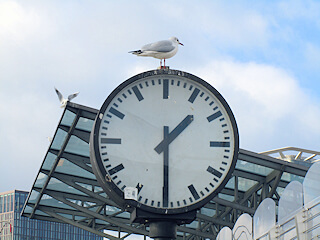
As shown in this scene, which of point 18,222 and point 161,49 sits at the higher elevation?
point 18,222

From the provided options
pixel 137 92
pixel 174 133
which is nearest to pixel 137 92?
pixel 137 92

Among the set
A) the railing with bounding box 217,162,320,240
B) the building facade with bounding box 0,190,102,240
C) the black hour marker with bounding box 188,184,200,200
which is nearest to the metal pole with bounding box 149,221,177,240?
the black hour marker with bounding box 188,184,200,200

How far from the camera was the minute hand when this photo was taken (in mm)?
9664

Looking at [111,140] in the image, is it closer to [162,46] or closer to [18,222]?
[162,46]

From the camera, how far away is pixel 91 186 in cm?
2595

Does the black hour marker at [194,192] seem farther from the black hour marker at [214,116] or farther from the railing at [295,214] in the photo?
the railing at [295,214]

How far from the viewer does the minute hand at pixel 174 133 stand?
31.7 feet

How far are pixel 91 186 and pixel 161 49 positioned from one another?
15.9 metres

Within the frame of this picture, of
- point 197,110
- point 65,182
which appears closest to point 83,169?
point 65,182

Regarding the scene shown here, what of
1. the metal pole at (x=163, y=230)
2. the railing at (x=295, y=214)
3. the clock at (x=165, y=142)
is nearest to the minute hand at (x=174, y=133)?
the clock at (x=165, y=142)

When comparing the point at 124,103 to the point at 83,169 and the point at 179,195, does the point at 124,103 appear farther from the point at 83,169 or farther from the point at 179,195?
the point at 83,169

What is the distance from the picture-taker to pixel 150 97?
9.92 m

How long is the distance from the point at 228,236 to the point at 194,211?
3.65 m

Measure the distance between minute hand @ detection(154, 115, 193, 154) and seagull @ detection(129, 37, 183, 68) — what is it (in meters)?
0.94
